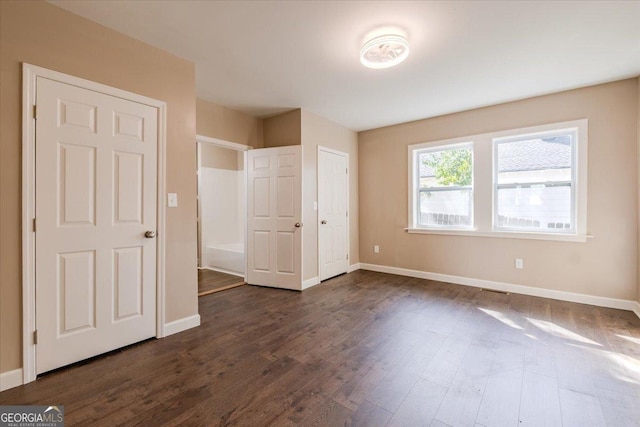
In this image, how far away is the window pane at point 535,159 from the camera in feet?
11.3

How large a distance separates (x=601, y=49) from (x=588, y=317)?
264 cm

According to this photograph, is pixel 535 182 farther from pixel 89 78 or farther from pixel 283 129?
pixel 89 78

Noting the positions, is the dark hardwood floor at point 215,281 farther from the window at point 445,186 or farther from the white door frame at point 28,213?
the window at point 445,186

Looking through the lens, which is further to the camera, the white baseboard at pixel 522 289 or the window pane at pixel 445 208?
the window pane at pixel 445 208

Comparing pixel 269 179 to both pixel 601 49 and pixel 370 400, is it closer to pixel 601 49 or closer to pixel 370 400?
pixel 370 400

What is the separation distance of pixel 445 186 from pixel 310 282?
2.62 metres

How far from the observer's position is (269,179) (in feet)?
13.2

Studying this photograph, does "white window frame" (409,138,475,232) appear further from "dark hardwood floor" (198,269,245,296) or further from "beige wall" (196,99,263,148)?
"dark hardwood floor" (198,269,245,296)

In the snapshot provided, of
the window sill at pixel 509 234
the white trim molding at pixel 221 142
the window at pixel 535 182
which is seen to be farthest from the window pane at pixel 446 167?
the white trim molding at pixel 221 142

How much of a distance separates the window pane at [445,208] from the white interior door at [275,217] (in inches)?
85.6

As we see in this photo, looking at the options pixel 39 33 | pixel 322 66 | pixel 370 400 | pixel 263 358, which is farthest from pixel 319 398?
pixel 39 33

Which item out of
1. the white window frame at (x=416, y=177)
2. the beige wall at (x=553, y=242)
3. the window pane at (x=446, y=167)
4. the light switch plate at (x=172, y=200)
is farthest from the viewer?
the white window frame at (x=416, y=177)

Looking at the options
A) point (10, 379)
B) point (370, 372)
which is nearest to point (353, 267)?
point (370, 372)

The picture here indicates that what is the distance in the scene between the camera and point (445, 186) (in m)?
4.34
